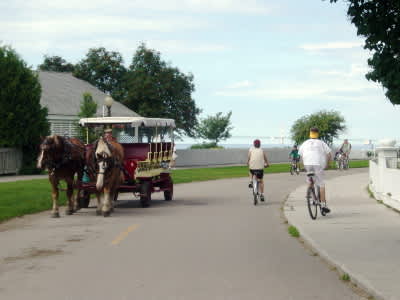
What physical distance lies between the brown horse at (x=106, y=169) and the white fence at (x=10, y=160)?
68.8 ft

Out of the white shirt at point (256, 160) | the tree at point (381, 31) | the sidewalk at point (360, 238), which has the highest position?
the tree at point (381, 31)

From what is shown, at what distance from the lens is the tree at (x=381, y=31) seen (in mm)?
10359

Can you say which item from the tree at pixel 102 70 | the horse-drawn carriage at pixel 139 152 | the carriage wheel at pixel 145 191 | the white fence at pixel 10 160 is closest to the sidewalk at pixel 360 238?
the carriage wheel at pixel 145 191

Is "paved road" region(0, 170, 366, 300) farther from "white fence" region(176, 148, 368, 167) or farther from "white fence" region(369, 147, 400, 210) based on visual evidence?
"white fence" region(176, 148, 368, 167)

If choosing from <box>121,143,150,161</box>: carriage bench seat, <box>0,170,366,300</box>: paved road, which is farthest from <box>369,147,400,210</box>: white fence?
<box>121,143,150,161</box>: carriage bench seat

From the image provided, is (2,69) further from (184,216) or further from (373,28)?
(373,28)

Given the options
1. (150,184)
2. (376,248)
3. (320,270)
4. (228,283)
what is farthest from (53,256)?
(150,184)

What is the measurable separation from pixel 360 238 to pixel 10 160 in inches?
1121

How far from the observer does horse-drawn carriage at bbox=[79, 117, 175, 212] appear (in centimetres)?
1769

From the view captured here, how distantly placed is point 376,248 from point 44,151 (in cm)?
860

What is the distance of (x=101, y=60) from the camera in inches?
2625

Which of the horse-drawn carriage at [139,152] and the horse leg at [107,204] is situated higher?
the horse-drawn carriage at [139,152]

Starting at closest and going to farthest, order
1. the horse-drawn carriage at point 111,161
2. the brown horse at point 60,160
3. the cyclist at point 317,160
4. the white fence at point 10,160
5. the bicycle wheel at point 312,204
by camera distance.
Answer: the bicycle wheel at point 312,204 → the cyclist at point 317,160 → the brown horse at point 60,160 → the horse-drawn carriage at point 111,161 → the white fence at point 10,160

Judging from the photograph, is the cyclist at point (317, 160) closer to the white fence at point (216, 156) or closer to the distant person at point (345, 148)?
the distant person at point (345, 148)
